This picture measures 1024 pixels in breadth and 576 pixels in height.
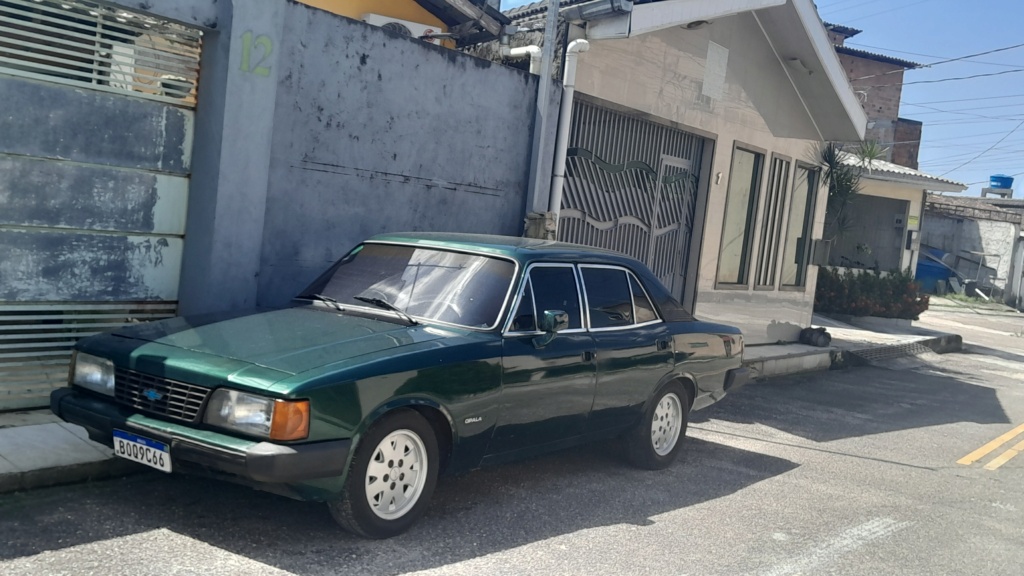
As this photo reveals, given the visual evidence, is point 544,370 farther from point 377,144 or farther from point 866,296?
point 866,296

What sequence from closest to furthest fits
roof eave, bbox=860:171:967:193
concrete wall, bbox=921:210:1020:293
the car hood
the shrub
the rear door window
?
the car hood → the rear door window → the shrub → roof eave, bbox=860:171:967:193 → concrete wall, bbox=921:210:1020:293

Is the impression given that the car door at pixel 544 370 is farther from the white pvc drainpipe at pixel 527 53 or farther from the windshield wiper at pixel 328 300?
the white pvc drainpipe at pixel 527 53

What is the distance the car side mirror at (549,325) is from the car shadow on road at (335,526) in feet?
3.42

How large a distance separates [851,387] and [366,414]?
31.8 ft

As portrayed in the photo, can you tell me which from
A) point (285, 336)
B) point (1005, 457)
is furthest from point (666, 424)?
point (1005, 457)

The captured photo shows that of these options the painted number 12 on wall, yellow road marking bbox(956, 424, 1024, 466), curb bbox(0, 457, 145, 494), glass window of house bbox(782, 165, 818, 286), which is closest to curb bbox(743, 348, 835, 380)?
glass window of house bbox(782, 165, 818, 286)

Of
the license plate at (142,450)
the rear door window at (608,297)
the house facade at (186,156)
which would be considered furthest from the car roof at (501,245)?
the license plate at (142,450)

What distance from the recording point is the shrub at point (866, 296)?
20.5 m

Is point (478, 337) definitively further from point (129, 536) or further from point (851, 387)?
point (851, 387)

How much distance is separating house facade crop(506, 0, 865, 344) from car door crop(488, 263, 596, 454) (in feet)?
16.1

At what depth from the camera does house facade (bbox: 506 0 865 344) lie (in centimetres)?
1136

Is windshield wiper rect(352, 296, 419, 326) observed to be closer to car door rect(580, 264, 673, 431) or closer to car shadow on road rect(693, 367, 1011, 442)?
car door rect(580, 264, 673, 431)

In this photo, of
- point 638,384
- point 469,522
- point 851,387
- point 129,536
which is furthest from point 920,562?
point 851,387

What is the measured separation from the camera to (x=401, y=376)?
16.3 feet
